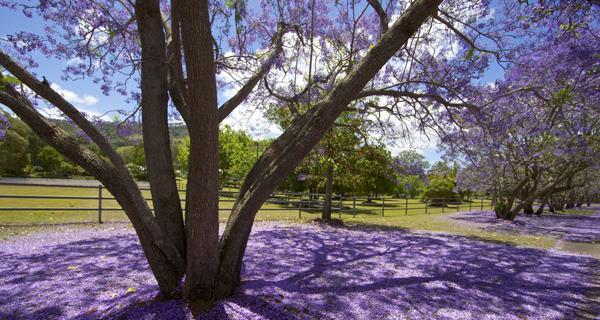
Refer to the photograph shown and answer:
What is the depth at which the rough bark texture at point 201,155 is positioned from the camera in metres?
2.59

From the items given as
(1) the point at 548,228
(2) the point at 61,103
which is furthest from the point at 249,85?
(1) the point at 548,228

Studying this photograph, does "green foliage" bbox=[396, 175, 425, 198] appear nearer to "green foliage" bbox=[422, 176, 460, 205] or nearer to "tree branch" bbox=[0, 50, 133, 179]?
"green foliage" bbox=[422, 176, 460, 205]

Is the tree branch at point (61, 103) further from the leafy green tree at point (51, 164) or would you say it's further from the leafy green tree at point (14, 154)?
the leafy green tree at point (51, 164)

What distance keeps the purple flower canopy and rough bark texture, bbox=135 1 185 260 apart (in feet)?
2.94

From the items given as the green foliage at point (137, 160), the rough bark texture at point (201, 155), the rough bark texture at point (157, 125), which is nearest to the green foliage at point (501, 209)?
the rough bark texture at point (201, 155)

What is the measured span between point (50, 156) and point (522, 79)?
5360 cm

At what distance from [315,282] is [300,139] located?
240 cm

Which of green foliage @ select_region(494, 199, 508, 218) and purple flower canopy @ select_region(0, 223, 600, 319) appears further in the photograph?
green foliage @ select_region(494, 199, 508, 218)

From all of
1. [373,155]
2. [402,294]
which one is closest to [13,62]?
[402,294]

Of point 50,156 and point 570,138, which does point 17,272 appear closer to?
point 570,138

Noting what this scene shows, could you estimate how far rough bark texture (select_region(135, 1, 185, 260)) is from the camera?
138 inches

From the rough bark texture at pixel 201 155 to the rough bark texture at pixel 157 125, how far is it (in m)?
0.43

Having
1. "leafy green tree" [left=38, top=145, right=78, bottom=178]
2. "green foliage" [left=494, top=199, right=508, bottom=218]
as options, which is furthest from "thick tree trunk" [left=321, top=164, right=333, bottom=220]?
"leafy green tree" [left=38, top=145, right=78, bottom=178]

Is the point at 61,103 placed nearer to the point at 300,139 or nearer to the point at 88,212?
the point at 300,139
